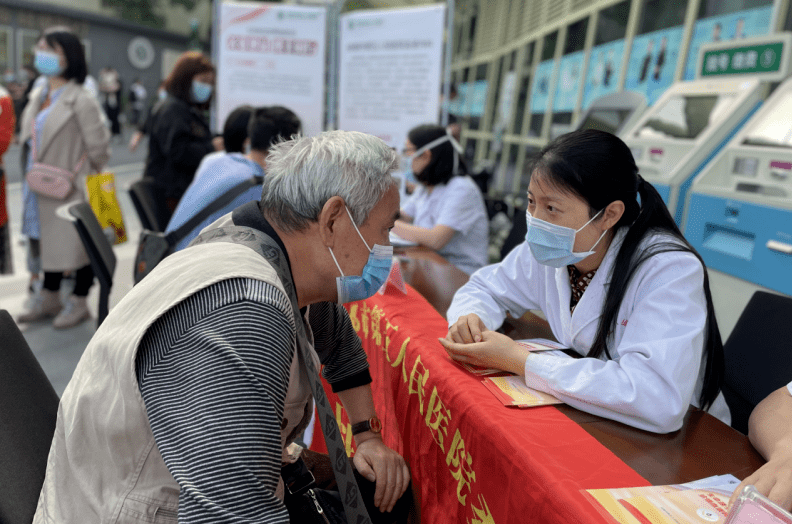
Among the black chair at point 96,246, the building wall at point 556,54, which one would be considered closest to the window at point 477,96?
the building wall at point 556,54

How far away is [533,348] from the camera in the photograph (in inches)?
53.9

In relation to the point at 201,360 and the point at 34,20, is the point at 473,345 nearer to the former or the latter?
the point at 201,360

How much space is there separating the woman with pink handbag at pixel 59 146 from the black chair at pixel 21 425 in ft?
7.76

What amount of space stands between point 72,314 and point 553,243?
316 cm

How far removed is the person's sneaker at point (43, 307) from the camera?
345cm

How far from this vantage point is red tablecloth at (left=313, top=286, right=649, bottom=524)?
2.92 feet

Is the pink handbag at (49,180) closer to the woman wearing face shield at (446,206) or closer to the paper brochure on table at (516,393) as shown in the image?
the woman wearing face shield at (446,206)

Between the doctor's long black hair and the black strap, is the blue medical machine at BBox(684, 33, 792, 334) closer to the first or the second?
the doctor's long black hair

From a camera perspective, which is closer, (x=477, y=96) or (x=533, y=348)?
(x=533, y=348)

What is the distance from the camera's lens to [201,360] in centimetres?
74

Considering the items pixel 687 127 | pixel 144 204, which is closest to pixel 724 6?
pixel 687 127

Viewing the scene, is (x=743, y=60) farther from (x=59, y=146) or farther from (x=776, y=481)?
(x=59, y=146)

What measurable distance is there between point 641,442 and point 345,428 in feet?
3.27

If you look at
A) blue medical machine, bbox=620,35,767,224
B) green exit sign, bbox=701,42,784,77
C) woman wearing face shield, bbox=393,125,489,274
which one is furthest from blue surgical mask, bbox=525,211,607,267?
green exit sign, bbox=701,42,784,77
